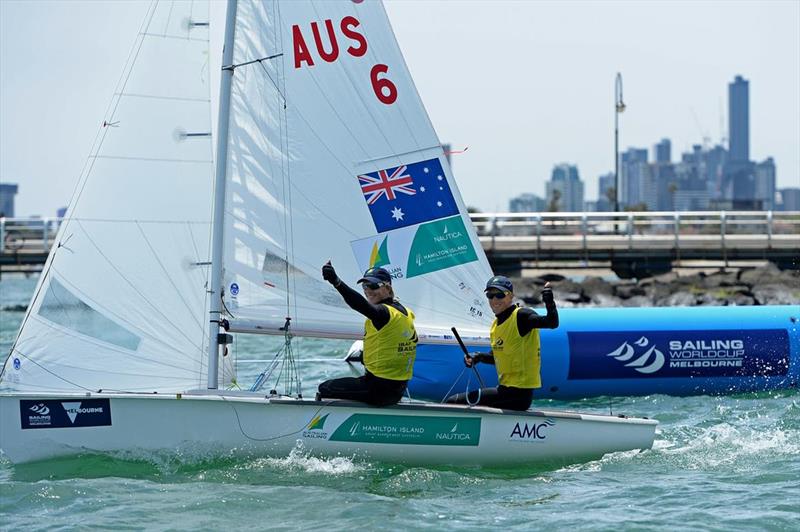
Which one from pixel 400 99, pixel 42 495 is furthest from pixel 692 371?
pixel 42 495

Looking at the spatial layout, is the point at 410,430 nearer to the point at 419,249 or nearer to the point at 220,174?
the point at 419,249

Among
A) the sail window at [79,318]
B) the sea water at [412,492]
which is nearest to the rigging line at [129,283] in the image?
the sail window at [79,318]

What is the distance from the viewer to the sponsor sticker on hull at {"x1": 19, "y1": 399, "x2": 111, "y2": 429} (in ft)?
29.7

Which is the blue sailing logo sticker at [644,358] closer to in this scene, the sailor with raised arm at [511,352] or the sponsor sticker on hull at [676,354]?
the sponsor sticker on hull at [676,354]

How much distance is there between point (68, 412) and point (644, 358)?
6.92 metres

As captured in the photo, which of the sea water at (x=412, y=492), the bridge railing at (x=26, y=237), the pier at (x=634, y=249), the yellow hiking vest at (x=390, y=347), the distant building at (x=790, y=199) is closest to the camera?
A: the sea water at (x=412, y=492)

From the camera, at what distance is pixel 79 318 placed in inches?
374

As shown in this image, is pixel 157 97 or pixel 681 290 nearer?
pixel 157 97

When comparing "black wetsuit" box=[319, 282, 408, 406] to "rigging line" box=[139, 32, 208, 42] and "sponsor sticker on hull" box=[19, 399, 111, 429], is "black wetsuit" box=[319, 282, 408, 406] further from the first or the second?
"rigging line" box=[139, 32, 208, 42]

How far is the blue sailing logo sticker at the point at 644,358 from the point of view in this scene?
44.3ft

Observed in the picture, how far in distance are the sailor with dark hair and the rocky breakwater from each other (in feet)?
53.2

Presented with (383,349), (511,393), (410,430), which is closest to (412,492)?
(410,430)

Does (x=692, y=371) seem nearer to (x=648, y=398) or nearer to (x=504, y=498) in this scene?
(x=648, y=398)

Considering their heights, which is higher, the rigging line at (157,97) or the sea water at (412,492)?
the rigging line at (157,97)
